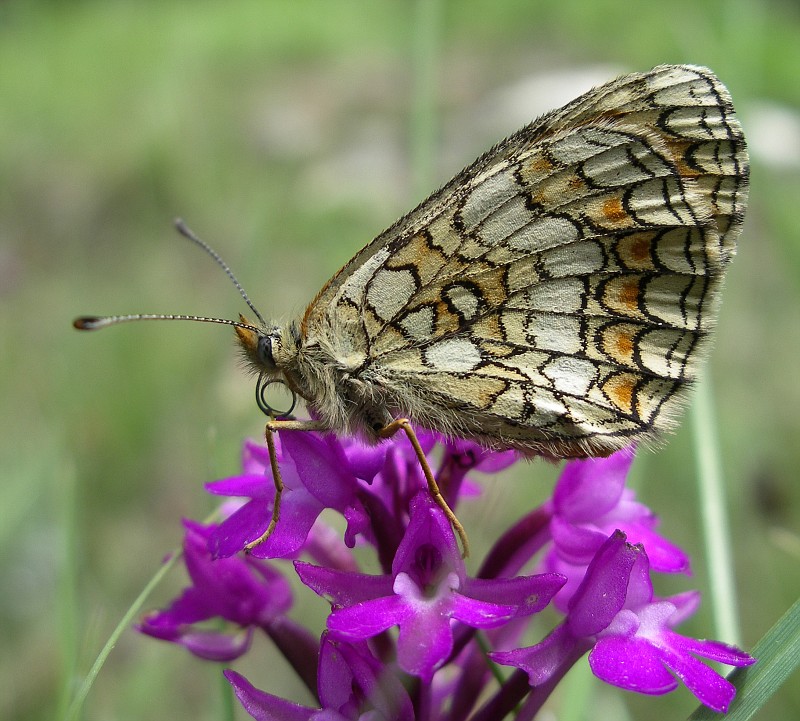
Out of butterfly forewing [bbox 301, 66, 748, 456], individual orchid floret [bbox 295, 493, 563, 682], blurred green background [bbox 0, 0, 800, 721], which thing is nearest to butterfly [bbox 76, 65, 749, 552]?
butterfly forewing [bbox 301, 66, 748, 456]

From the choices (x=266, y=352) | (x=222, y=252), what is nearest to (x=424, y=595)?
(x=266, y=352)

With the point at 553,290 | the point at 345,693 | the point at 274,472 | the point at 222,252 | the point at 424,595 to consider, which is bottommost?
the point at 222,252

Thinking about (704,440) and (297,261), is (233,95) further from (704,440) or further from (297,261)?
(704,440)

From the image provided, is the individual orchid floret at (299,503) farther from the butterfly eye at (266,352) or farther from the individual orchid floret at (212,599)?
the butterfly eye at (266,352)

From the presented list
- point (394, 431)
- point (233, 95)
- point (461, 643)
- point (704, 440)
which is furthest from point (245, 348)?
point (233, 95)

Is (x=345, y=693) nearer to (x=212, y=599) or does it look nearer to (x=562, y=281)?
(x=212, y=599)

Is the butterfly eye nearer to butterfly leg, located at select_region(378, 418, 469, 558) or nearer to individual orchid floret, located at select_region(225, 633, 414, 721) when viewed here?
butterfly leg, located at select_region(378, 418, 469, 558)

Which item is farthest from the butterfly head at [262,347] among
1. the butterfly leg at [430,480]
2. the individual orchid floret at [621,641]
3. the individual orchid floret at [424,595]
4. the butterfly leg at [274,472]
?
the individual orchid floret at [621,641]
